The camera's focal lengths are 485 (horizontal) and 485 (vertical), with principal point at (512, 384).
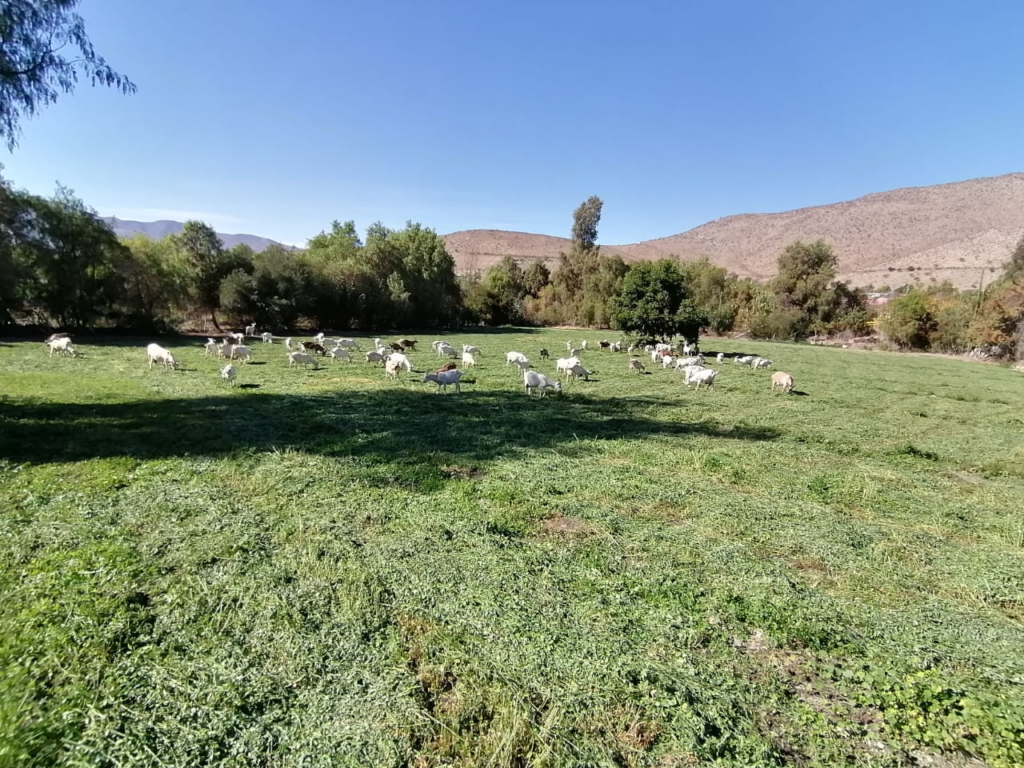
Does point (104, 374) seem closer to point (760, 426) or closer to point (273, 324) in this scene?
point (760, 426)

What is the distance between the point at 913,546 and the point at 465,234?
122172 mm

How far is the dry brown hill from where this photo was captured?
2862 inches

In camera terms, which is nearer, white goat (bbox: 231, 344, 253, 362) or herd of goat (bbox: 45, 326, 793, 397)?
herd of goat (bbox: 45, 326, 793, 397)

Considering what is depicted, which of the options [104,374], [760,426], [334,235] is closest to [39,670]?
Answer: [760,426]

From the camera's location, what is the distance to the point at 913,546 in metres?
5.22

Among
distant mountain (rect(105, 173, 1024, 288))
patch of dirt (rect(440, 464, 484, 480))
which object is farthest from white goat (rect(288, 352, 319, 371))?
distant mountain (rect(105, 173, 1024, 288))

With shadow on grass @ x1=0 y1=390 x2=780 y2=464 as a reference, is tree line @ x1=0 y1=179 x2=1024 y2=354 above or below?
above

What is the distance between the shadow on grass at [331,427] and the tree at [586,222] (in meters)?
59.9

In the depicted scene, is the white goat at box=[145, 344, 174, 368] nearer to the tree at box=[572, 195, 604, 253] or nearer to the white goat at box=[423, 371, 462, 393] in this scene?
the white goat at box=[423, 371, 462, 393]

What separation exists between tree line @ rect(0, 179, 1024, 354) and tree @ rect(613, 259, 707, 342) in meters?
0.08

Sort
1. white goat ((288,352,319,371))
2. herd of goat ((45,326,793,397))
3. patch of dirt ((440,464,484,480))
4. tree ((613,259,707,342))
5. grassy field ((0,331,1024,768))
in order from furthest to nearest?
tree ((613,259,707,342))
white goat ((288,352,319,371))
herd of goat ((45,326,793,397))
patch of dirt ((440,464,484,480))
grassy field ((0,331,1024,768))

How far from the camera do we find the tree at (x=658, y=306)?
29.3 meters

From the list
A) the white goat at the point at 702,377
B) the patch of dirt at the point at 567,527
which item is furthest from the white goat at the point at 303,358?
the patch of dirt at the point at 567,527

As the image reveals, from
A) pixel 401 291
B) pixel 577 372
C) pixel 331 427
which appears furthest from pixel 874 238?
pixel 331 427
